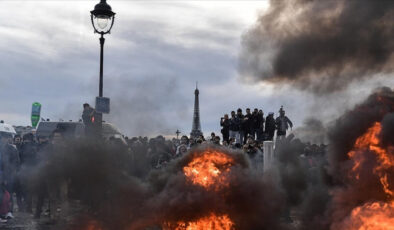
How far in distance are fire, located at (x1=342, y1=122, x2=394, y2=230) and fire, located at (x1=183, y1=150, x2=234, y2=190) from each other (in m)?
2.27

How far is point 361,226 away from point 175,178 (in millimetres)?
3390

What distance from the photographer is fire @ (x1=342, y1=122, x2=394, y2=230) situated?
8.99 metres

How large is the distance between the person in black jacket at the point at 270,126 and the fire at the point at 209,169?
8.99 m

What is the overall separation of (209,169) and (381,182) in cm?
302

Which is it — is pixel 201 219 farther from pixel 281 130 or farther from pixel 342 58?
pixel 281 130

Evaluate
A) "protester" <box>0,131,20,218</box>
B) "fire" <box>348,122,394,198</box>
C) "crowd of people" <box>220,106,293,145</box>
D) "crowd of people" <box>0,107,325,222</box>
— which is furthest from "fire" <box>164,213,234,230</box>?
"crowd of people" <box>220,106,293,145</box>

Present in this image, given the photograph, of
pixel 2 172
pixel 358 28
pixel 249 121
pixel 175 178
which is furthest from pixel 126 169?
pixel 249 121

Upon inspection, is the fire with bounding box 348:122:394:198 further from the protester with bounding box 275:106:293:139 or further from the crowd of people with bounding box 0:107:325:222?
the protester with bounding box 275:106:293:139

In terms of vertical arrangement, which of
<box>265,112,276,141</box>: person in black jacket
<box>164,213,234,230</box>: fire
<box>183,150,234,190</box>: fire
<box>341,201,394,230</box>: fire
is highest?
<box>265,112,276,141</box>: person in black jacket

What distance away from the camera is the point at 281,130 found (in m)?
19.1

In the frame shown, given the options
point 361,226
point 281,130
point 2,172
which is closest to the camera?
point 361,226

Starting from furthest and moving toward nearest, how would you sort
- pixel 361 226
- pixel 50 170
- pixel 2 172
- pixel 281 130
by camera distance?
pixel 281 130 → pixel 2 172 → pixel 50 170 → pixel 361 226

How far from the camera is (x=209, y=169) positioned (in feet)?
33.4

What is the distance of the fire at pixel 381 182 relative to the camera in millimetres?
8992
